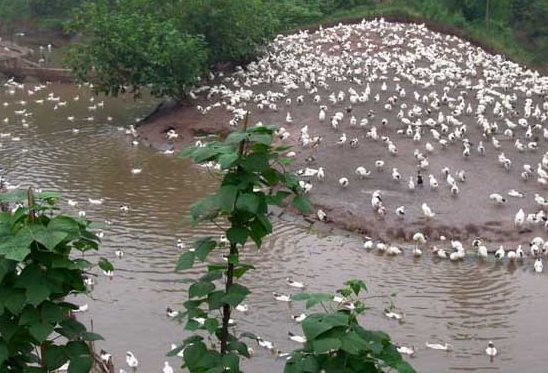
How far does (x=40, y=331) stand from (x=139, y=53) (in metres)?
16.9

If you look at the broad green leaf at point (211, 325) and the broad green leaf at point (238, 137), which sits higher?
the broad green leaf at point (238, 137)

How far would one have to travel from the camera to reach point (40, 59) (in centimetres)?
3491

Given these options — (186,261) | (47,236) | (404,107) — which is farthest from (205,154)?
(404,107)

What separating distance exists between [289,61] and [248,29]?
7.89ft

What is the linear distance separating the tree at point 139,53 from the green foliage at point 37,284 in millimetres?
16301

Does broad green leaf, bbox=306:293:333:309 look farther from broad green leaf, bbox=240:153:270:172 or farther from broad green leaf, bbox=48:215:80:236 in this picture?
broad green leaf, bbox=48:215:80:236

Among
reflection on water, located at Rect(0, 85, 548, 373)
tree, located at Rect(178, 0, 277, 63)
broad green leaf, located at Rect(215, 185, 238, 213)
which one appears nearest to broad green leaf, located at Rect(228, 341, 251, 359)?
broad green leaf, located at Rect(215, 185, 238, 213)

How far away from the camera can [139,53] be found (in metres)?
19.7

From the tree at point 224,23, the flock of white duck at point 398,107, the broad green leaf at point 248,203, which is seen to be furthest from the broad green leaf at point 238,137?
the tree at point 224,23

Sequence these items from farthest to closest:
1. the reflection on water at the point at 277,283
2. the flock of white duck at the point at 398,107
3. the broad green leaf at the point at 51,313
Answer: the flock of white duck at the point at 398,107 < the reflection on water at the point at 277,283 < the broad green leaf at the point at 51,313

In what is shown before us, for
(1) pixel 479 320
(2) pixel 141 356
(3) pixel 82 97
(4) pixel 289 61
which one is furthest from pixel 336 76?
(2) pixel 141 356

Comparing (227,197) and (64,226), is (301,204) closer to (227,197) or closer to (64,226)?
(227,197)

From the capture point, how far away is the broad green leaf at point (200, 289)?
3.54m

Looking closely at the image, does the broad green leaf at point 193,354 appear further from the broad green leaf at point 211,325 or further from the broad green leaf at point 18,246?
the broad green leaf at point 18,246
